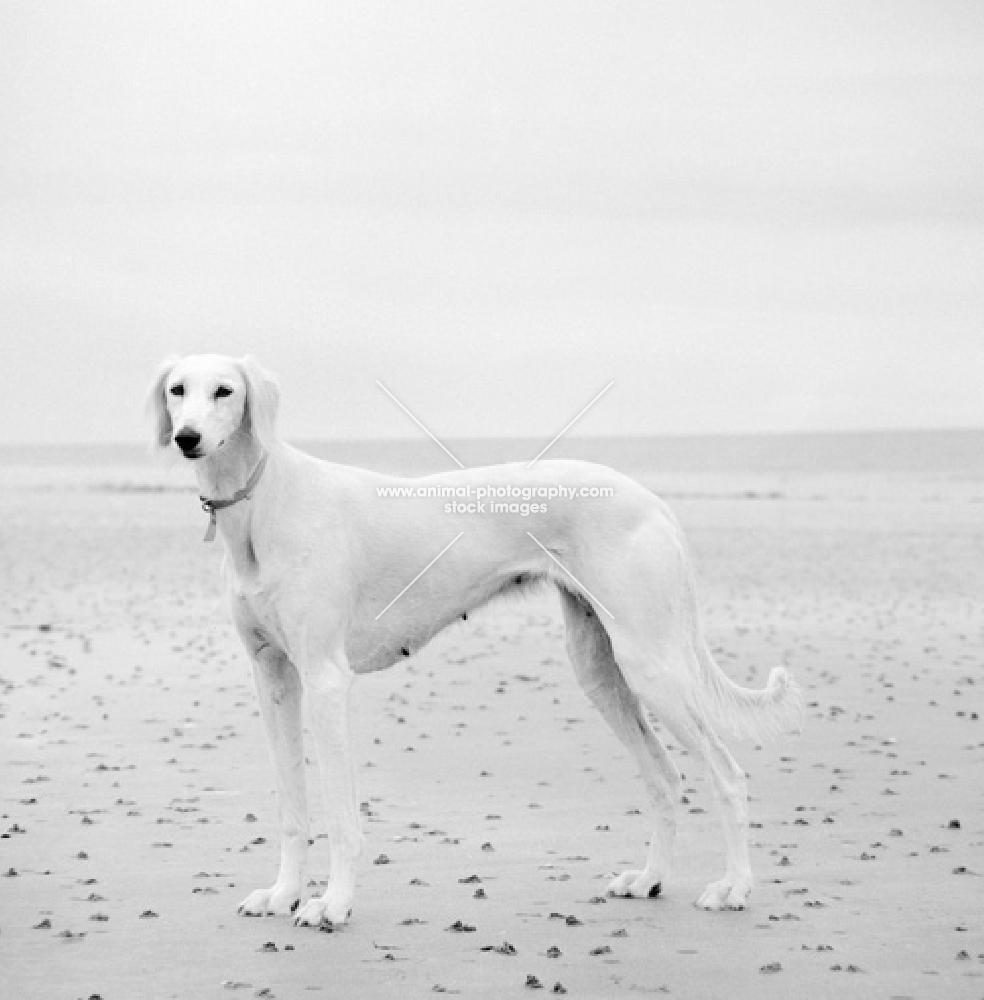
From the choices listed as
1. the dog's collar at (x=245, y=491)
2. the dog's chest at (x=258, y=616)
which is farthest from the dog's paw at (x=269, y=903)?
the dog's collar at (x=245, y=491)

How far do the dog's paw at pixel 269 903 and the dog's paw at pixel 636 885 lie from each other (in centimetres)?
159

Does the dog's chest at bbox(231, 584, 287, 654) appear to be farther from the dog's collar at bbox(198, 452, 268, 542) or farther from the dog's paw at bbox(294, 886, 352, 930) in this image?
the dog's paw at bbox(294, 886, 352, 930)

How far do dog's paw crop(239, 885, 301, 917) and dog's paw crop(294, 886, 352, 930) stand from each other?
0.23 m

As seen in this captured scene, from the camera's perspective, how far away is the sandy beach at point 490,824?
7.06 metres

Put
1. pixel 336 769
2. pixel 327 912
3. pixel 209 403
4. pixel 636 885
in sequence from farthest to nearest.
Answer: pixel 636 885
pixel 336 769
pixel 327 912
pixel 209 403

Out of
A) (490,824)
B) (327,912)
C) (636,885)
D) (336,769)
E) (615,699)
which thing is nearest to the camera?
(327,912)

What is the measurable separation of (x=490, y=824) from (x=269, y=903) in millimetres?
2198

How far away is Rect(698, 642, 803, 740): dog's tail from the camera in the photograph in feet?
28.1

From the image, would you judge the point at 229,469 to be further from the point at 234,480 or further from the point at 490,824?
the point at 490,824

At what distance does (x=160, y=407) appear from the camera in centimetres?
796

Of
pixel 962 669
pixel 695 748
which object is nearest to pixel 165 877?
pixel 695 748
